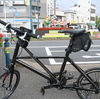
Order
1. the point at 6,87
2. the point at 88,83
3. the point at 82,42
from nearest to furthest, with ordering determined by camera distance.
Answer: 1. the point at 82,42
2. the point at 88,83
3. the point at 6,87

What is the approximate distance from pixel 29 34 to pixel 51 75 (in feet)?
2.78

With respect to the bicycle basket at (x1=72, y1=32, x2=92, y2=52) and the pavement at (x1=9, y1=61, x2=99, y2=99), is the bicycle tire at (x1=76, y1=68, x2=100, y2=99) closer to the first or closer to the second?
the pavement at (x1=9, y1=61, x2=99, y2=99)

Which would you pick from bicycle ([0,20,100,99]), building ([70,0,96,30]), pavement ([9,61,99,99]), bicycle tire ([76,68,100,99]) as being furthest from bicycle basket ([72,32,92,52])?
building ([70,0,96,30])

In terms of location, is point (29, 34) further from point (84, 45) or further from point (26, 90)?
point (26, 90)

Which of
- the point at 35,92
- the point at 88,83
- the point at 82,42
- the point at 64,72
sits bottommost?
the point at 35,92

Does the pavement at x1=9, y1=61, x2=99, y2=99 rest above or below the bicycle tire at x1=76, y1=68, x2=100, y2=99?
below

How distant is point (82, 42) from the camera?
7.54ft

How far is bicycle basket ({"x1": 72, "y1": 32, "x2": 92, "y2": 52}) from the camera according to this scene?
7.52 ft

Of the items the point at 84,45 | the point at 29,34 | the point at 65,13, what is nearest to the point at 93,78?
the point at 84,45

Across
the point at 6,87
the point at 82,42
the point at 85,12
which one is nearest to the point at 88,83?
the point at 82,42

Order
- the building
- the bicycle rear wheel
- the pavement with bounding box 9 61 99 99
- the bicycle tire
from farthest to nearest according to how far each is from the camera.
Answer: the building
the pavement with bounding box 9 61 99 99
the bicycle rear wheel
the bicycle tire

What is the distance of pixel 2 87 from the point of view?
2695 mm

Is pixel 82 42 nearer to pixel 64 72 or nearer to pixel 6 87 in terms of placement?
pixel 64 72

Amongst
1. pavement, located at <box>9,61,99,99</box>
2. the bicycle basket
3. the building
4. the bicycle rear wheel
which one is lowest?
pavement, located at <box>9,61,99,99</box>
